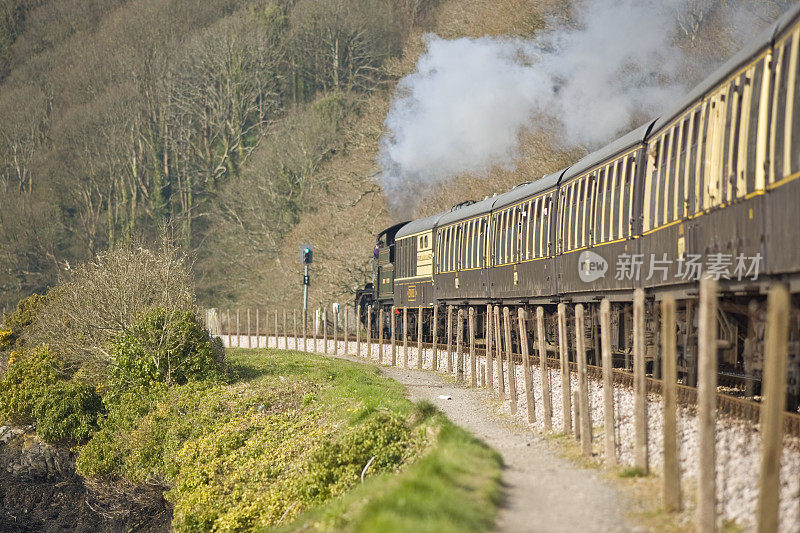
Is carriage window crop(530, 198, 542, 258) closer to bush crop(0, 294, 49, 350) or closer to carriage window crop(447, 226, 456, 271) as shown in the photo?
carriage window crop(447, 226, 456, 271)

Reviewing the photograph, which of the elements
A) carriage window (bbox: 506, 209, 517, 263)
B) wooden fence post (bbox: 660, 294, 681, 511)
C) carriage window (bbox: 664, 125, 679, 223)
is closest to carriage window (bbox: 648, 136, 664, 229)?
carriage window (bbox: 664, 125, 679, 223)

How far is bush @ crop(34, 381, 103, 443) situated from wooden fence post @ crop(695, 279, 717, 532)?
19247 mm

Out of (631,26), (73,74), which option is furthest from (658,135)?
(73,74)

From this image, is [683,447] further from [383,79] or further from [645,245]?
[383,79]

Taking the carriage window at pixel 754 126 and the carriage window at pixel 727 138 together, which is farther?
the carriage window at pixel 727 138

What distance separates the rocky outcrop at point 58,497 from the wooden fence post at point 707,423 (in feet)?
46.2

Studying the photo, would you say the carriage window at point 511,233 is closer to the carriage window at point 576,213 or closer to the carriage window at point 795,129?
the carriage window at point 576,213

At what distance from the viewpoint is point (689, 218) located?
453 inches

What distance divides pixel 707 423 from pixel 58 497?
2049 cm

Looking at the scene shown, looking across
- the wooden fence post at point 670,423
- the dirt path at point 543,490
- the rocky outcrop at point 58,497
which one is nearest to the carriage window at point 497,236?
the rocky outcrop at point 58,497

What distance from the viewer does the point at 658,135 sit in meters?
13.1

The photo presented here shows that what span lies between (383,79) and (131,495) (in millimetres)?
44623

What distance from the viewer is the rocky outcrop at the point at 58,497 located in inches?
784

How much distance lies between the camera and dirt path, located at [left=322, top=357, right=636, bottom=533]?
275 inches
